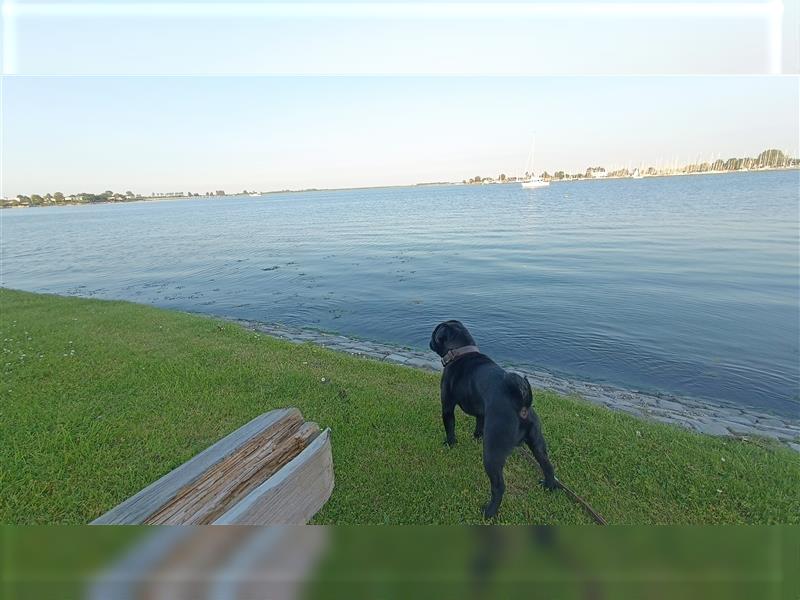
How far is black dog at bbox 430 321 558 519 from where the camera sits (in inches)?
134

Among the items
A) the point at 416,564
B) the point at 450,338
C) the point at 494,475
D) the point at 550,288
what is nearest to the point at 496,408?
the point at 494,475

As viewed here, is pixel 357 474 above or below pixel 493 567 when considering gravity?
below

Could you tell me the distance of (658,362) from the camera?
28.5 ft

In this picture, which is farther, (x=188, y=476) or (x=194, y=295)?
A: (x=194, y=295)

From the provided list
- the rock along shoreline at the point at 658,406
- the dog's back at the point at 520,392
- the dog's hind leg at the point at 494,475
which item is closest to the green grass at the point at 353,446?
the dog's hind leg at the point at 494,475

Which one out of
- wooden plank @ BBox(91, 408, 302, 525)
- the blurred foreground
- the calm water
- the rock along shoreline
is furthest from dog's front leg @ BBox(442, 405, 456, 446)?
the calm water

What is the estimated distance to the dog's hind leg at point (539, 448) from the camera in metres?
3.55

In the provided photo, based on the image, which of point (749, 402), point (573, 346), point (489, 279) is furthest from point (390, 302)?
point (749, 402)

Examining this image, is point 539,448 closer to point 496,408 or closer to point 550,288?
point 496,408

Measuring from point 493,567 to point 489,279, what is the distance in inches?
638

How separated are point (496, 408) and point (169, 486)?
2566mm

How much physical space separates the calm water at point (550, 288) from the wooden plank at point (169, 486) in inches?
311

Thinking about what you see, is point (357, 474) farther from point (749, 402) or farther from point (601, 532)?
point (749, 402)

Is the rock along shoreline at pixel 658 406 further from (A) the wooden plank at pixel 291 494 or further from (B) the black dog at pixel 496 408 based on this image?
(A) the wooden plank at pixel 291 494
